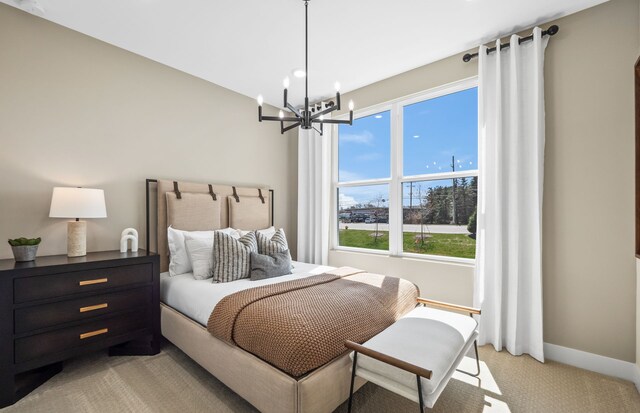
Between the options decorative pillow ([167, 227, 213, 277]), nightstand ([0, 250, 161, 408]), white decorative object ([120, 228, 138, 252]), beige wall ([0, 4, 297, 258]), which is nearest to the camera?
nightstand ([0, 250, 161, 408])

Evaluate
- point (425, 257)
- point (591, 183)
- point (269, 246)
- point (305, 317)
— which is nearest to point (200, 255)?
point (269, 246)

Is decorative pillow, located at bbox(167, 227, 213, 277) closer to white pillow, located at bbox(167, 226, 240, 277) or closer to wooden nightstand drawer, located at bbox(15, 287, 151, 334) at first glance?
white pillow, located at bbox(167, 226, 240, 277)

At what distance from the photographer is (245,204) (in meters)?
3.79

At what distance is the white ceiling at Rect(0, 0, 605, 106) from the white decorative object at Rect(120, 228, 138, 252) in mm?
1764

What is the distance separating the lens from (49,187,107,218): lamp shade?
7.49 ft

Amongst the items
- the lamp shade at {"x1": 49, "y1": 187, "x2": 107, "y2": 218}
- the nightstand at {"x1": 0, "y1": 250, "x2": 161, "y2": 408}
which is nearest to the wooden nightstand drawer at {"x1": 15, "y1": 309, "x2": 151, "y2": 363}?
the nightstand at {"x1": 0, "y1": 250, "x2": 161, "y2": 408}

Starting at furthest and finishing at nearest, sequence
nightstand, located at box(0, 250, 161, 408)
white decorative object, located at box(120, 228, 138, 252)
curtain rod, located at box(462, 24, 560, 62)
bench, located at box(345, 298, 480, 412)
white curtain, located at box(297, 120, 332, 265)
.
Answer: white curtain, located at box(297, 120, 332, 265) → white decorative object, located at box(120, 228, 138, 252) → curtain rod, located at box(462, 24, 560, 62) → nightstand, located at box(0, 250, 161, 408) → bench, located at box(345, 298, 480, 412)

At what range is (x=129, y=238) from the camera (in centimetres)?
280

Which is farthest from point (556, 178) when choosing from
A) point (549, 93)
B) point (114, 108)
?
point (114, 108)

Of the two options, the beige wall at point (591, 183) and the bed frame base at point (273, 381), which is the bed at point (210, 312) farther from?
the beige wall at point (591, 183)

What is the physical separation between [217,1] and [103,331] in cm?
265

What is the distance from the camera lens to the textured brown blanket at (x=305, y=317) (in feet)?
5.12

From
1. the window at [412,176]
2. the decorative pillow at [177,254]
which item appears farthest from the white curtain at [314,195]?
the decorative pillow at [177,254]

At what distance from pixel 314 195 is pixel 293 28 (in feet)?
6.94
